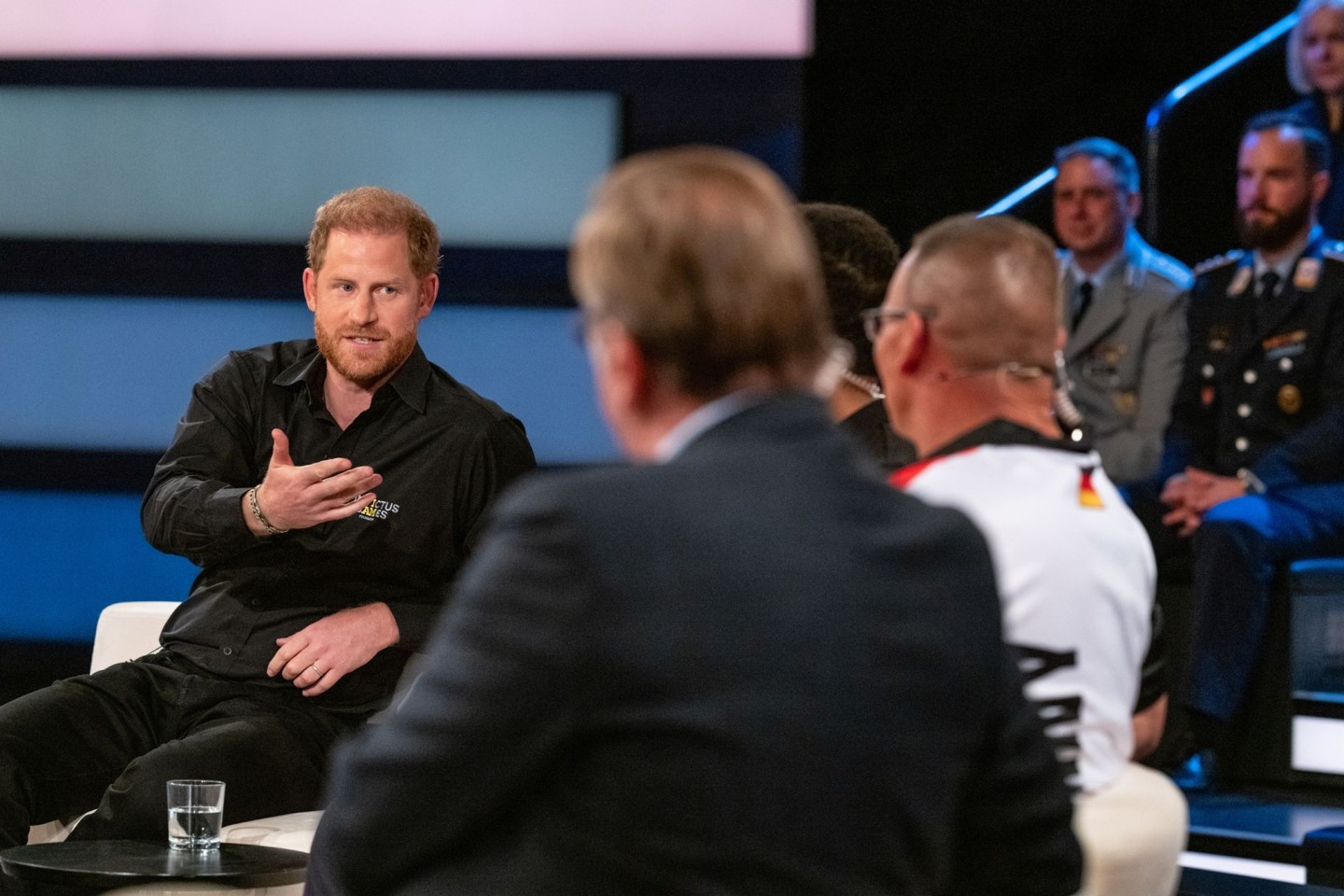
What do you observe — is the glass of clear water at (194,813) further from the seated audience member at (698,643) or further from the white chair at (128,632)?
the seated audience member at (698,643)

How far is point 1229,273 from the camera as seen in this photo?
4660 millimetres

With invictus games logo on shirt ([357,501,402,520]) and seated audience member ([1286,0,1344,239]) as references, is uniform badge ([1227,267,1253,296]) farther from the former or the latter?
invictus games logo on shirt ([357,501,402,520])

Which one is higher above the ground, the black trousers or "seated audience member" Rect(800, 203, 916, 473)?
"seated audience member" Rect(800, 203, 916, 473)

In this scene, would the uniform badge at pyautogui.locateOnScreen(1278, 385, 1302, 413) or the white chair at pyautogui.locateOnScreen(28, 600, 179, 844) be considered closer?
the white chair at pyautogui.locateOnScreen(28, 600, 179, 844)

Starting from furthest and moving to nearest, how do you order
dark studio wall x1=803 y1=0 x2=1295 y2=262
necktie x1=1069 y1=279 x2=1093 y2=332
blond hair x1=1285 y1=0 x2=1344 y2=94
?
1. dark studio wall x1=803 y1=0 x2=1295 y2=262
2. blond hair x1=1285 y1=0 x2=1344 y2=94
3. necktie x1=1069 y1=279 x2=1093 y2=332

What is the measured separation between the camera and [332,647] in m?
2.98

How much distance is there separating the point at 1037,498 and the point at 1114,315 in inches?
122

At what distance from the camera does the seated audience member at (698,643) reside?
1182mm

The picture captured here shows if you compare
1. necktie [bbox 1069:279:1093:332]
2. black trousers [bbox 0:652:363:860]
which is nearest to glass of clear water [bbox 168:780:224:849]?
black trousers [bbox 0:652:363:860]

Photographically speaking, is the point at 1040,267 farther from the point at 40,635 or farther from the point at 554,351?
the point at 40,635

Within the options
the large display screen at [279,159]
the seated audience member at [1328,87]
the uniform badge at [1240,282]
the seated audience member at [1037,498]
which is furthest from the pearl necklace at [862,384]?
the seated audience member at [1328,87]

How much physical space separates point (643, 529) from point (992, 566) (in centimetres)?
32

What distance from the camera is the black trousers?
2760 millimetres

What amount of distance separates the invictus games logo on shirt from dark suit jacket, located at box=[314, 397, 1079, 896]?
72.2 inches
